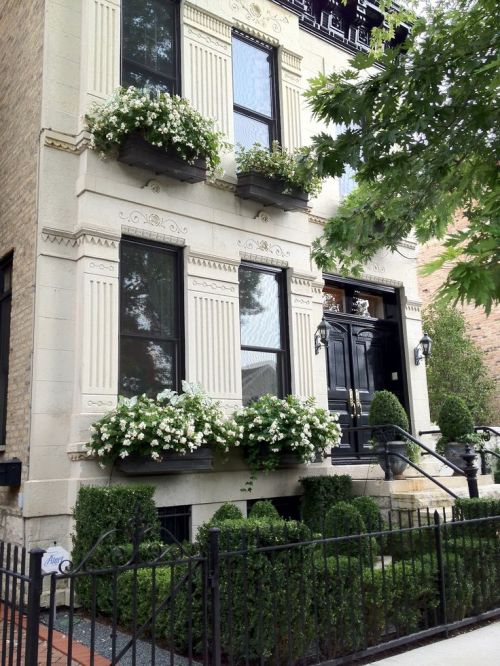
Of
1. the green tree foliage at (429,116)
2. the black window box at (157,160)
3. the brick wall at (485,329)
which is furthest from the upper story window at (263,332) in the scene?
the brick wall at (485,329)

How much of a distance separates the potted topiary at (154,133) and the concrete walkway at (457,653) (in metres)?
6.35

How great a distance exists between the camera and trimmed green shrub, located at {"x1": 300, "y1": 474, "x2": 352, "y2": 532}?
9016 mm

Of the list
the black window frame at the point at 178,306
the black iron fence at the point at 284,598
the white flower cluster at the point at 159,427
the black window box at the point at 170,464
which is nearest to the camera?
the black iron fence at the point at 284,598

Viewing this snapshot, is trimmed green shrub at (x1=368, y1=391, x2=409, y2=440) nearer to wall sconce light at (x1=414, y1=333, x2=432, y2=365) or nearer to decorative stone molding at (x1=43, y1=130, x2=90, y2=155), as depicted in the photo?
wall sconce light at (x1=414, y1=333, x2=432, y2=365)

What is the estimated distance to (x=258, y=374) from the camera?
9.73 m

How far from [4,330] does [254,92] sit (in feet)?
18.2

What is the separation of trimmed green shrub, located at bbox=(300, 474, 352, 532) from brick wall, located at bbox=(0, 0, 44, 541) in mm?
3844

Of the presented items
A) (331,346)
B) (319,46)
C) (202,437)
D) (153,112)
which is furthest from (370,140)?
(319,46)

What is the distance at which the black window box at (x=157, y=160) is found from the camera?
331 inches

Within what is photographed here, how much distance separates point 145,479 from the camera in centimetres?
794

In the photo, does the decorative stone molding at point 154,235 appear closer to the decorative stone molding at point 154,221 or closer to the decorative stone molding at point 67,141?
the decorative stone molding at point 154,221

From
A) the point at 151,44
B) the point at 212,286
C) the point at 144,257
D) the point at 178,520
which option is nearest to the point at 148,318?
the point at 144,257

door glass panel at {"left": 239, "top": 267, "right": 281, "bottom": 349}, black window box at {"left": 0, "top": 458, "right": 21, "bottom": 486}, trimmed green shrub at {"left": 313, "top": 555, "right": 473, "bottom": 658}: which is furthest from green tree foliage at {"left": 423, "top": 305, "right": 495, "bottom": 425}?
black window box at {"left": 0, "top": 458, "right": 21, "bottom": 486}

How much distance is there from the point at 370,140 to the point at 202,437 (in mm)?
3929
